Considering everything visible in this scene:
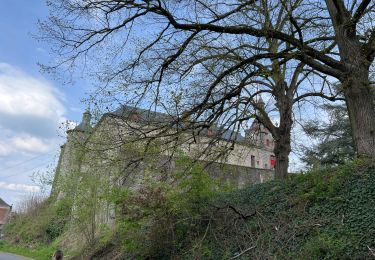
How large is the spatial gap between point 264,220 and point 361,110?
4.04m

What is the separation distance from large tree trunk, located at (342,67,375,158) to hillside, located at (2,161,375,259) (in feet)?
2.68

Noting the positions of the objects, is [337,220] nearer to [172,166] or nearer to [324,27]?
[172,166]

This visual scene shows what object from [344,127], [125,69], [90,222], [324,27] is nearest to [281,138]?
[324,27]

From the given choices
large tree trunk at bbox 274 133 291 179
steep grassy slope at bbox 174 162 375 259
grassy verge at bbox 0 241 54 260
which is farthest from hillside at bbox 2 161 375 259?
grassy verge at bbox 0 241 54 260

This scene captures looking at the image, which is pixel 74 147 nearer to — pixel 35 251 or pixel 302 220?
pixel 302 220

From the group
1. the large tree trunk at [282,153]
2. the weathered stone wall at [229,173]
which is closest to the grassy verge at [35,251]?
the weathered stone wall at [229,173]

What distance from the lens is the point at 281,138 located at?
14.9 meters

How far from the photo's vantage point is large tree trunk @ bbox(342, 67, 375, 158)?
980 centimetres

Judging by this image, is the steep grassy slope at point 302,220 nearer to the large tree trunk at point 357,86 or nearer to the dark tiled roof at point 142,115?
the large tree trunk at point 357,86

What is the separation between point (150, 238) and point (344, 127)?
17856 mm

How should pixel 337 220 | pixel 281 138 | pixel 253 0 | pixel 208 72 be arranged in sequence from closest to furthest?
pixel 337 220 → pixel 253 0 → pixel 208 72 → pixel 281 138

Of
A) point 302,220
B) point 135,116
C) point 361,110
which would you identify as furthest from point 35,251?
point 361,110

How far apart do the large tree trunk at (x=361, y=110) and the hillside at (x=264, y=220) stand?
0.82 metres

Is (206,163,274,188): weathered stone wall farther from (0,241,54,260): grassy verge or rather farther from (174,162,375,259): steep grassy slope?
(0,241,54,260): grassy verge
